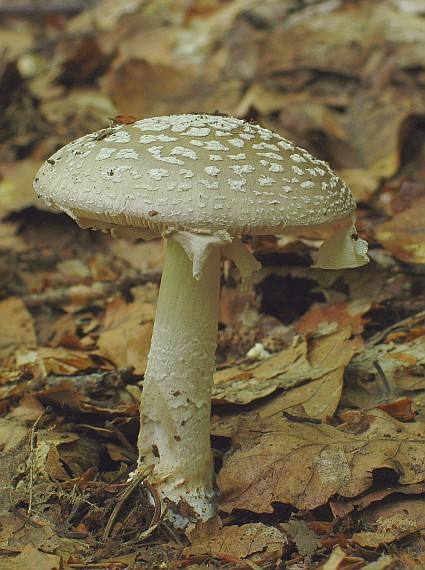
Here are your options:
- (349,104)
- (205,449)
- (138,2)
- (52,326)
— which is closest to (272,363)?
(205,449)

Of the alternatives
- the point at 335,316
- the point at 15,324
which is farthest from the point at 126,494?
the point at 15,324

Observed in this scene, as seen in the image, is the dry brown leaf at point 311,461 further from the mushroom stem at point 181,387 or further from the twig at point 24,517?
the twig at point 24,517

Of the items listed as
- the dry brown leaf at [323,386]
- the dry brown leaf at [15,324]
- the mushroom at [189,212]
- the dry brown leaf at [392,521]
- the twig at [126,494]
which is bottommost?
the dry brown leaf at [15,324]

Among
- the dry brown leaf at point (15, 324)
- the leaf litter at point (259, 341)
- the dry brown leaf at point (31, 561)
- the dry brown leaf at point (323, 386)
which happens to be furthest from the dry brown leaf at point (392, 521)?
the dry brown leaf at point (15, 324)

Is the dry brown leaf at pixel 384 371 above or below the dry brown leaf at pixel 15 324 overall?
above

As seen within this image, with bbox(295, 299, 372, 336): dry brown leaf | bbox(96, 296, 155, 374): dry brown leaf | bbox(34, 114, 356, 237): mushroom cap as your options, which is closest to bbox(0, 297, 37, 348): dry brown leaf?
bbox(96, 296, 155, 374): dry brown leaf

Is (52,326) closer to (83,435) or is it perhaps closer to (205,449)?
(83,435)

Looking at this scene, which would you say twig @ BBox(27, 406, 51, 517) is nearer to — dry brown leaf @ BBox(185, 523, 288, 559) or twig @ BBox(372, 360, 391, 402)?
dry brown leaf @ BBox(185, 523, 288, 559)
